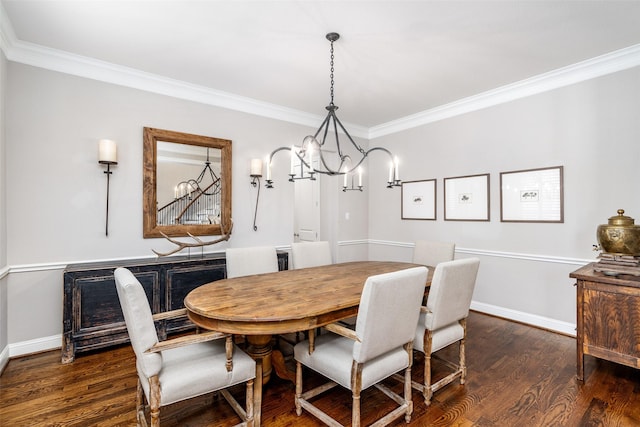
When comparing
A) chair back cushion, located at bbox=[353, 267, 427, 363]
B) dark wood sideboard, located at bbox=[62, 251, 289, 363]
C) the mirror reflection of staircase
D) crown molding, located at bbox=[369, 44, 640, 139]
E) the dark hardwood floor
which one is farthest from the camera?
the mirror reflection of staircase

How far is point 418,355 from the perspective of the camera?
2.81 metres

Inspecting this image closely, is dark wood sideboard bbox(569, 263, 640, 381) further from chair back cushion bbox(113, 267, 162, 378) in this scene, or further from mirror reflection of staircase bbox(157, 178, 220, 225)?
mirror reflection of staircase bbox(157, 178, 220, 225)

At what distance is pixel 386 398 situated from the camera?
2.12m

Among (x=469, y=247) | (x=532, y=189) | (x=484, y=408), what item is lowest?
(x=484, y=408)

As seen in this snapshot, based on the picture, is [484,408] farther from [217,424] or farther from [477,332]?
[217,424]

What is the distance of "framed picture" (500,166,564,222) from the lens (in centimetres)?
331

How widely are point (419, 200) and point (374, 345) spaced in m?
3.26

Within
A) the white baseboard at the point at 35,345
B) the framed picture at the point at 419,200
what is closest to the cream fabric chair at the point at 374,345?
the white baseboard at the point at 35,345

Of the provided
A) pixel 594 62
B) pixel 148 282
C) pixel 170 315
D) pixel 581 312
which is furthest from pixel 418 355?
pixel 594 62

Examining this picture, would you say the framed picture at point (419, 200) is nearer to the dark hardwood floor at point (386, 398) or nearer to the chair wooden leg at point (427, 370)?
the dark hardwood floor at point (386, 398)

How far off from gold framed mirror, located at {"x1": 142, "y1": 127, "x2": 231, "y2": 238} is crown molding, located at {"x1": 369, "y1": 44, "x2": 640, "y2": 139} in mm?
2725

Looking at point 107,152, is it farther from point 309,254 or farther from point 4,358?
point 309,254

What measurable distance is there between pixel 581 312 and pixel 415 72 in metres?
2.53

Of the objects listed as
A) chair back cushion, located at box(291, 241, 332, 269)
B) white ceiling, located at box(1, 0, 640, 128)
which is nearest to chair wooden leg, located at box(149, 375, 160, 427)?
chair back cushion, located at box(291, 241, 332, 269)
